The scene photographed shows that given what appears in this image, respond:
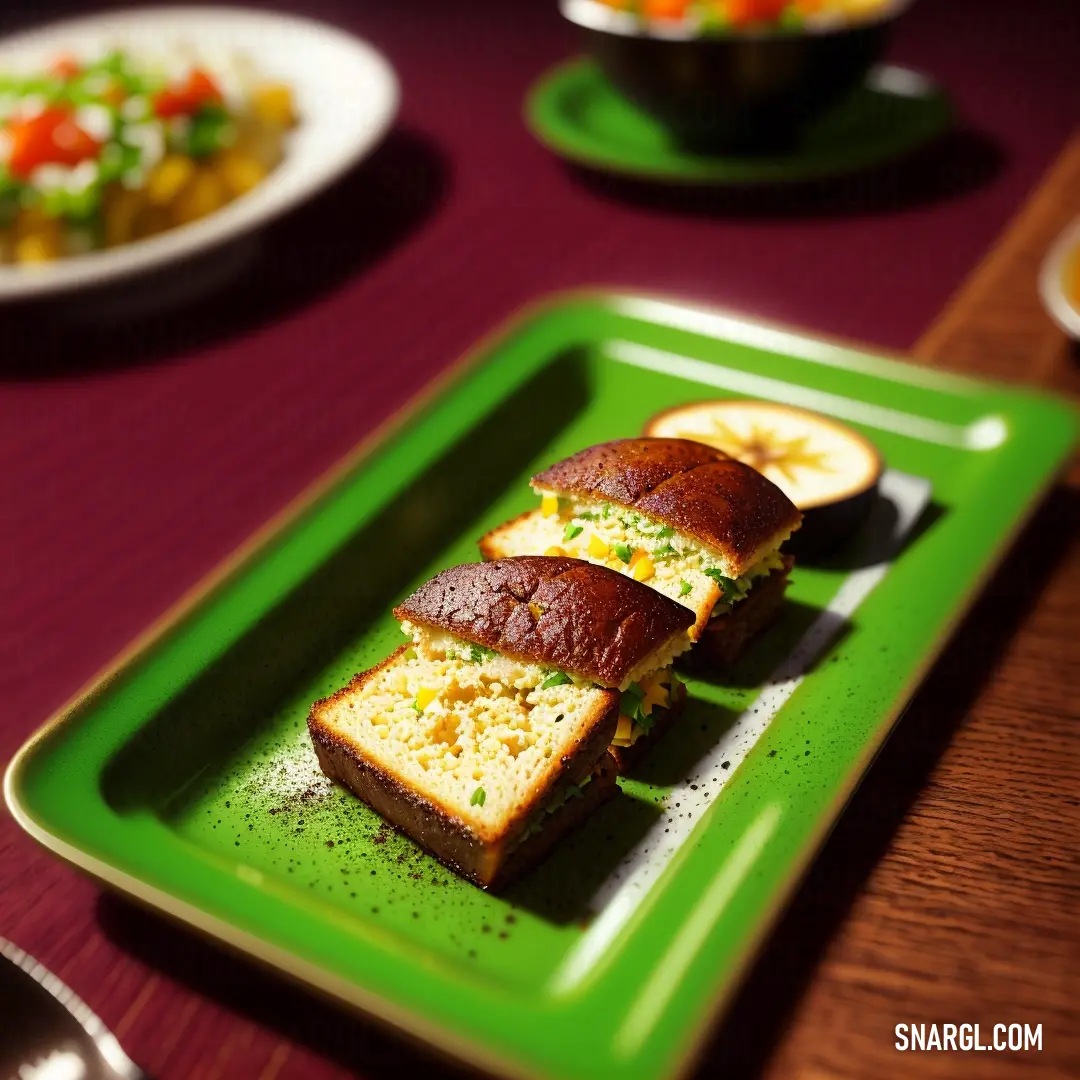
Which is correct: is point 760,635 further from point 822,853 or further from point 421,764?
point 421,764

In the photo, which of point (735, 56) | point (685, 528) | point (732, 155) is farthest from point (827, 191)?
point (685, 528)

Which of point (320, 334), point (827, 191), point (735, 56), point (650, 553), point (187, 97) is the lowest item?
point (320, 334)

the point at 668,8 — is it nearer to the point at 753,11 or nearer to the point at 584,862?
the point at 753,11

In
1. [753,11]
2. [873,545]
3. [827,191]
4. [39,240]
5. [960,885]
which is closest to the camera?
[960,885]

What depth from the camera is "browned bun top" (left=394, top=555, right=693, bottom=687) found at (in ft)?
5.79

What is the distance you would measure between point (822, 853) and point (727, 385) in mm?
1233

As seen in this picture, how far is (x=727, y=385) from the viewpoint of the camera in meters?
2.68

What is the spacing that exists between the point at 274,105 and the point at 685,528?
234 centimetres

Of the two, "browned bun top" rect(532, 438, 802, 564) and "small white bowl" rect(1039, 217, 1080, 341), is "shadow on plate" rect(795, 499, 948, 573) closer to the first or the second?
"browned bun top" rect(532, 438, 802, 564)

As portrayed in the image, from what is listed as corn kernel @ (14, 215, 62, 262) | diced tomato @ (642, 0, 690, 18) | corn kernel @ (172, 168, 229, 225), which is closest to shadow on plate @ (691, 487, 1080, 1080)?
diced tomato @ (642, 0, 690, 18)

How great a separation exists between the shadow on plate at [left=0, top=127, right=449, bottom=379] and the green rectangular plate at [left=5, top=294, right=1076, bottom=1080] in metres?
0.88

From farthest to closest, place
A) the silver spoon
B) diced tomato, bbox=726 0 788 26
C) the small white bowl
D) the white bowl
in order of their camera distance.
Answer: diced tomato, bbox=726 0 788 26 → the white bowl → the small white bowl → the silver spoon

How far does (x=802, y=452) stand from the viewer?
7.77 ft

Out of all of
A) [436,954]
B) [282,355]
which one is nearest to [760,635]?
[436,954]
